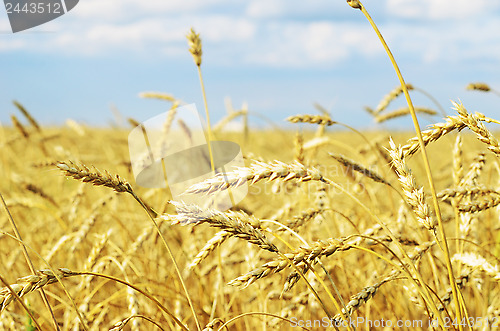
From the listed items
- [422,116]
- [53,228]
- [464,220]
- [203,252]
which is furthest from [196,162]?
[203,252]

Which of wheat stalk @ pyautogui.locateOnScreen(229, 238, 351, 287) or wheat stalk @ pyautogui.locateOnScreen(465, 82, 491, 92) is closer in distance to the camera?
wheat stalk @ pyautogui.locateOnScreen(229, 238, 351, 287)

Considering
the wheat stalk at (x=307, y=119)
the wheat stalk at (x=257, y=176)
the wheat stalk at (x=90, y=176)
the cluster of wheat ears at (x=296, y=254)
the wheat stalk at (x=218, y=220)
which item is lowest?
the cluster of wheat ears at (x=296, y=254)

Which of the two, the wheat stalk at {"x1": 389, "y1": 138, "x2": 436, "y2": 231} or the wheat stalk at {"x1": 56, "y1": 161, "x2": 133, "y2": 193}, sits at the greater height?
the wheat stalk at {"x1": 56, "y1": 161, "x2": 133, "y2": 193}

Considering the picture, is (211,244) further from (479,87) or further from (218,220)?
(479,87)

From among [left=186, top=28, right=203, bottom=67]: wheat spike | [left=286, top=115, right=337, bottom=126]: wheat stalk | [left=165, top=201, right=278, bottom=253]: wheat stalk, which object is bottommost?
[left=286, top=115, right=337, bottom=126]: wheat stalk

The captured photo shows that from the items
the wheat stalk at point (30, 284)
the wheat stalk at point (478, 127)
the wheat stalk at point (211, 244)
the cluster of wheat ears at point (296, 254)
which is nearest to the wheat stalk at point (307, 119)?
the cluster of wheat ears at point (296, 254)

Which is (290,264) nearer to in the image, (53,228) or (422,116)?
(422,116)

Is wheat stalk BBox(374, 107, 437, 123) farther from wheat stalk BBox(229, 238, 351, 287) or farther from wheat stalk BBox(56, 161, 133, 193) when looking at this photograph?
wheat stalk BBox(56, 161, 133, 193)

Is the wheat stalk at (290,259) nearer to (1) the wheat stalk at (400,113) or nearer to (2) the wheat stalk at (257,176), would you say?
(2) the wheat stalk at (257,176)

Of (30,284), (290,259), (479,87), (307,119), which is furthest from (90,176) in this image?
(479,87)

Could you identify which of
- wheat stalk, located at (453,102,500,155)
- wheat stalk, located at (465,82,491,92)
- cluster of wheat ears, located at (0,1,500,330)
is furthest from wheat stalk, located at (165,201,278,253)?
wheat stalk, located at (465,82,491,92)

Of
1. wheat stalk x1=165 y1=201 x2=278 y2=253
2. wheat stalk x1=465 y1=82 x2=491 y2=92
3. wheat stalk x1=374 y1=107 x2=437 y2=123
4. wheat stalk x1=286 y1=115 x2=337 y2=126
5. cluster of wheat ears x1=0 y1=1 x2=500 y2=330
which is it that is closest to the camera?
wheat stalk x1=165 y1=201 x2=278 y2=253

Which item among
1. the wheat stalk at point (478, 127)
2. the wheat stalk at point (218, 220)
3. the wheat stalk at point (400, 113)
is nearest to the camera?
the wheat stalk at point (218, 220)

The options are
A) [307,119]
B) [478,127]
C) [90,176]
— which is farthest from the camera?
[307,119]
